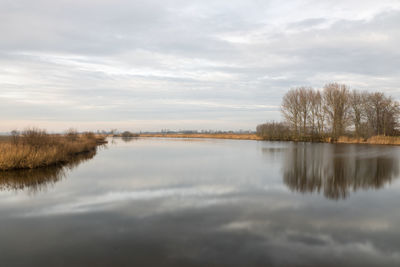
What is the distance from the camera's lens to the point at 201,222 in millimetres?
4895

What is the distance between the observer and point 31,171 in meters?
10.8

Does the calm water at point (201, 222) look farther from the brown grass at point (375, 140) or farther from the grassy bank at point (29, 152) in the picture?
the brown grass at point (375, 140)

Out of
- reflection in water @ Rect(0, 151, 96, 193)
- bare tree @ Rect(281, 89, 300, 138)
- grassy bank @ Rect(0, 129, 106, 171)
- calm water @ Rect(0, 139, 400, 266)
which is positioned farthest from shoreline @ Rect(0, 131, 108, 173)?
bare tree @ Rect(281, 89, 300, 138)

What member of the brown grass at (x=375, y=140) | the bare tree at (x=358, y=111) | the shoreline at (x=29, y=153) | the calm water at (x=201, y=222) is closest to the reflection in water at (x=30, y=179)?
the calm water at (x=201, y=222)

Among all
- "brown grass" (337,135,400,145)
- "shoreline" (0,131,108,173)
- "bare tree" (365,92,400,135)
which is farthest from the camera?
"bare tree" (365,92,400,135)

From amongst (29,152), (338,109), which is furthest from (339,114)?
(29,152)

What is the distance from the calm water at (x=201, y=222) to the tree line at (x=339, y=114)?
3011cm

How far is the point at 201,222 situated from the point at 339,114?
36920 mm

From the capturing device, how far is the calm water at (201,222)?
3553 millimetres

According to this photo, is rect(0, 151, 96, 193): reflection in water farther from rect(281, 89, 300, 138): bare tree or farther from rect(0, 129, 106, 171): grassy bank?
rect(281, 89, 300, 138): bare tree

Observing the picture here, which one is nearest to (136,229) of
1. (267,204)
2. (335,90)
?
(267,204)

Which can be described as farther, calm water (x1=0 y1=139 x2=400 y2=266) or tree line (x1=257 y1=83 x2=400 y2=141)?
tree line (x1=257 y1=83 x2=400 y2=141)

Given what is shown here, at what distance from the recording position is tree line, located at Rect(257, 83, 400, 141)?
1419 inches

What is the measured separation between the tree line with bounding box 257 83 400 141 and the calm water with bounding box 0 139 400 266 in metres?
30.1
